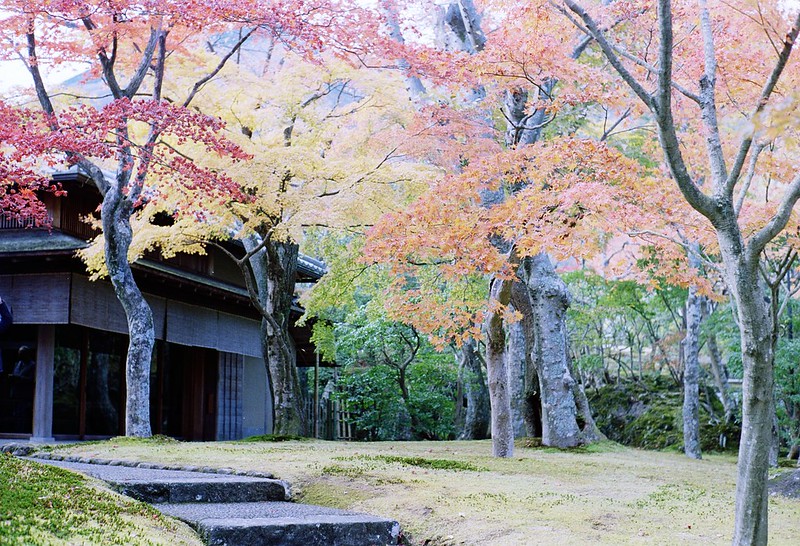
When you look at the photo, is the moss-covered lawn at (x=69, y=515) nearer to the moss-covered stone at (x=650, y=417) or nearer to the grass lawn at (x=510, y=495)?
the grass lawn at (x=510, y=495)

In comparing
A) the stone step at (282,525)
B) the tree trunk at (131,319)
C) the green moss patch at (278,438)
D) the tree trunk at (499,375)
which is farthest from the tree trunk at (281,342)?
the stone step at (282,525)

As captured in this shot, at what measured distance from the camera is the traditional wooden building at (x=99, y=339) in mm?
14109

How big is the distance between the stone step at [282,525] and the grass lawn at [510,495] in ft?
1.05

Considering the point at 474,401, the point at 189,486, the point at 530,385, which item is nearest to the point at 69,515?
the point at 189,486

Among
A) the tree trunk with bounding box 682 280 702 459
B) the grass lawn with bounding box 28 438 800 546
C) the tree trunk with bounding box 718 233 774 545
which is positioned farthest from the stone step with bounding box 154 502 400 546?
the tree trunk with bounding box 682 280 702 459

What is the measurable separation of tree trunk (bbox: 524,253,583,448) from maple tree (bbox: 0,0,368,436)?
17.9ft

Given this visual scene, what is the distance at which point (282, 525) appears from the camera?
4988 mm

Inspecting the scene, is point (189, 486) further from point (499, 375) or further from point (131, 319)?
point (131, 319)

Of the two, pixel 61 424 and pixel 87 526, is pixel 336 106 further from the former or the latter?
pixel 87 526

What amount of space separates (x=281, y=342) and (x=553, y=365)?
17.4ft

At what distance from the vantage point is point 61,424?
48.7 feet

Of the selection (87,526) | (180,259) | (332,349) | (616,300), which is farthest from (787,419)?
(87,526)

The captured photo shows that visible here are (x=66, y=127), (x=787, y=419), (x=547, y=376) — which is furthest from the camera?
(x=787, y=419)

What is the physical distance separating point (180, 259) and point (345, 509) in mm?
12749
